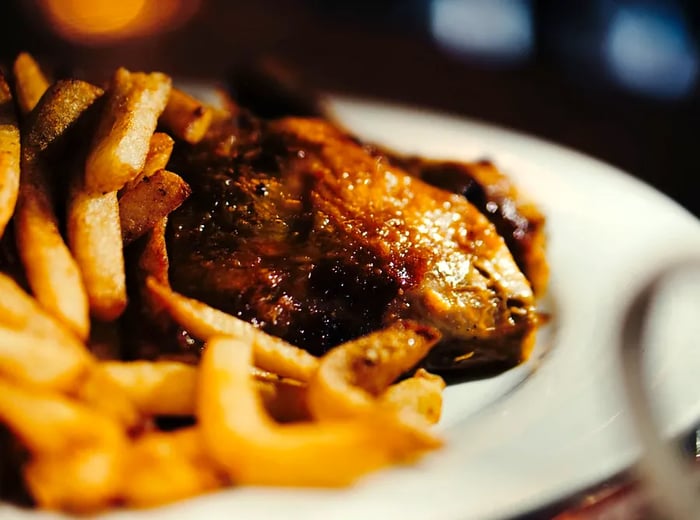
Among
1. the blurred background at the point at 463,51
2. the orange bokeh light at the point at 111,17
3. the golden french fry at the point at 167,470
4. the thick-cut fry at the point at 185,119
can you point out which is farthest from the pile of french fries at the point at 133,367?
the orange bokeh light at the point at 111,17

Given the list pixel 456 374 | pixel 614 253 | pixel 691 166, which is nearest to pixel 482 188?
pixel 614 253

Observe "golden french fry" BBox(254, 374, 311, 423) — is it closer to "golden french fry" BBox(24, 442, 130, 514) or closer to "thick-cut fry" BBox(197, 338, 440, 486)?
"thick-cut fry" BBox(197, 338, 440, 486)

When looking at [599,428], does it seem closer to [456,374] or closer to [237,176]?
[456,374]

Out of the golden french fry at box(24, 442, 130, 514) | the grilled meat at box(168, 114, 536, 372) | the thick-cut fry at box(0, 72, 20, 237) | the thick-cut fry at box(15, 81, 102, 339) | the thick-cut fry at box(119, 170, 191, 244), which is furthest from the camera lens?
the grilled meat at box(168, 114, 536, 372)

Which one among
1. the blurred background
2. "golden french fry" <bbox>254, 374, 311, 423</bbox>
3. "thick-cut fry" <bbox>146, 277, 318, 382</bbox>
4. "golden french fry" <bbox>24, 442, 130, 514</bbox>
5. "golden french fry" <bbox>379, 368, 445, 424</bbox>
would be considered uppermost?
Result: the blurred background

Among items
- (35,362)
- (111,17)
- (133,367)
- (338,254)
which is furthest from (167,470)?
(111,17)

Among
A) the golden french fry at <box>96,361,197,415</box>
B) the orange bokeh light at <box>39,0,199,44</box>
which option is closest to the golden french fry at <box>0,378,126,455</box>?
the golden french fry at <box>96,361,197,415</box>

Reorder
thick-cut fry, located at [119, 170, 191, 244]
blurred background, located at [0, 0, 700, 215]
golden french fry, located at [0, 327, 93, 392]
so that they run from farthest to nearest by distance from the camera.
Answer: blurred background, located at [0, 0, 700, 215], thick-cut fry, located at [119, 170, 191, 244], golden french fry, located at [0, 327, 93, 392]
